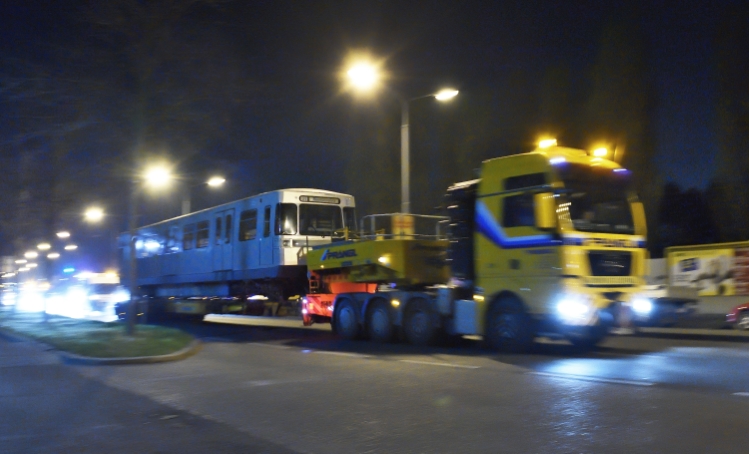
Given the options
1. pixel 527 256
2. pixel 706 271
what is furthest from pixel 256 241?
pixel 706 271

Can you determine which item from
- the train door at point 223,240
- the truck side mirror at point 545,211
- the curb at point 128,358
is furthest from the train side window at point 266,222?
the truck side mirror at point 545,211

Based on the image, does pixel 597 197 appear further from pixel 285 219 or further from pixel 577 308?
pixel 285 219

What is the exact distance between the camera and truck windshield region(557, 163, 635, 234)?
13.3m

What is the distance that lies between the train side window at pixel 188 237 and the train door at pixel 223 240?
7.11 ft

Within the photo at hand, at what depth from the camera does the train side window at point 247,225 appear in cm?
2203

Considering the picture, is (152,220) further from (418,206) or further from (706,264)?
(706,264)

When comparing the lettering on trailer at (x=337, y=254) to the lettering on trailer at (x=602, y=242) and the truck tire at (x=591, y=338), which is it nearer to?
the truck tire at (x=591, y=338)

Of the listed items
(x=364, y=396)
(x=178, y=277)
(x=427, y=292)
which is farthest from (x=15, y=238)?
(x=364, y=396)

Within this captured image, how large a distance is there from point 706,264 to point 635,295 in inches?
543

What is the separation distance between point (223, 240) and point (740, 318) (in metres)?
15.7

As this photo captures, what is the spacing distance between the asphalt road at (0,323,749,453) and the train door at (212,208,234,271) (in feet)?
27.7

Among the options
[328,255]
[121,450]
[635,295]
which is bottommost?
[121,450]

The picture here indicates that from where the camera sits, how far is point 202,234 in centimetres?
2570

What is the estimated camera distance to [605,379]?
10656mm
